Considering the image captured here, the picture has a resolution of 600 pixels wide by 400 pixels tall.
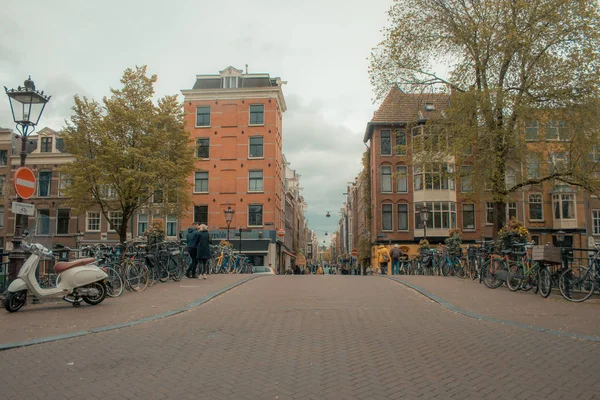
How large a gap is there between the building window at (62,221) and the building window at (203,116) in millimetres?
13041

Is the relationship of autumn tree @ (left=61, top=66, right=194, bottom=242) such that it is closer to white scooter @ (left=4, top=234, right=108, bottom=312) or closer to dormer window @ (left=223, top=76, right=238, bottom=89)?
white scooter @ (left=4, top=234, right=108, bottom=312)

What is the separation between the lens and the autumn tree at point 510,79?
63.1 ft

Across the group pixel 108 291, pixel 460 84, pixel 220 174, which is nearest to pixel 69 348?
pixel 108 291

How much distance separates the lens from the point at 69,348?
6.20 m

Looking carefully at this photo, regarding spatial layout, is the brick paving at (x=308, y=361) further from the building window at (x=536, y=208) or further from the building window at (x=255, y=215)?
the building window at (x=536, y=208)

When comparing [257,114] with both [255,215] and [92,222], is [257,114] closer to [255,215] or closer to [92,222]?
[255,215]

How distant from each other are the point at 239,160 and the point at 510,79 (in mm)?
26289

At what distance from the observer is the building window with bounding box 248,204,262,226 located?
42406mm

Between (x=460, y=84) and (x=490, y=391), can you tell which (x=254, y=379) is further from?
(x=460, y=84)

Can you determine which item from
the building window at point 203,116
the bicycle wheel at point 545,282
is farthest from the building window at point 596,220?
the bicycle wheel at point 545,282

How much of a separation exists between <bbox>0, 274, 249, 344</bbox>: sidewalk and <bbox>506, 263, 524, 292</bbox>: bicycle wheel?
743 centimetres

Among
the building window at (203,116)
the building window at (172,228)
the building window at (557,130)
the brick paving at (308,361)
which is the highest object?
the building window at (203,116)

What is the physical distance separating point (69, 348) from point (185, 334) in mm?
1434

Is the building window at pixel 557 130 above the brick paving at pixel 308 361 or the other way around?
above
